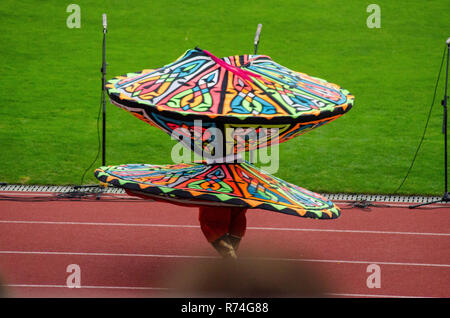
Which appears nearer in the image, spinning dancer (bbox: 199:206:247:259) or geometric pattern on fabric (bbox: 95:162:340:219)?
geometric pattern on fabric (bbox: 95:162:340:219)

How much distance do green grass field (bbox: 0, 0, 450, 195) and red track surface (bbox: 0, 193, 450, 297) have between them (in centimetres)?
192

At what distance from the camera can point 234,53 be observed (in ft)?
64.9

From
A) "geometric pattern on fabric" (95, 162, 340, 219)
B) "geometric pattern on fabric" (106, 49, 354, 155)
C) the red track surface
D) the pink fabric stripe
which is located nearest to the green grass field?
the red track surface

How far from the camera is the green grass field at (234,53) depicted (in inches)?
595

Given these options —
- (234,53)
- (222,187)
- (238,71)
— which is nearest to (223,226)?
(222,187)

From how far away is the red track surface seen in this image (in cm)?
966

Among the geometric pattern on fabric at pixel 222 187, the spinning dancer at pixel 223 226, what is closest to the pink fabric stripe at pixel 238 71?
the geometric pattern on fabric at pixel 222 187

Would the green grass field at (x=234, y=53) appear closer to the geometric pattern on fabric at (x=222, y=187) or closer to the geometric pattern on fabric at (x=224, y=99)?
the geometric pattern on fabric at (x=222, y=187)

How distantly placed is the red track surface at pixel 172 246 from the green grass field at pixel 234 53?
6.31 feet

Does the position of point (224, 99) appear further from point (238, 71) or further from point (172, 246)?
point (172, 246)

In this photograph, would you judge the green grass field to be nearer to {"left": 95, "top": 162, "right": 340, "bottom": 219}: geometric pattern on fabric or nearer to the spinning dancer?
the spinning dancer

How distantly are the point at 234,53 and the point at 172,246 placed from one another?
966 cm

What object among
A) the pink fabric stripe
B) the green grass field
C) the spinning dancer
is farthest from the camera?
the green grass field
